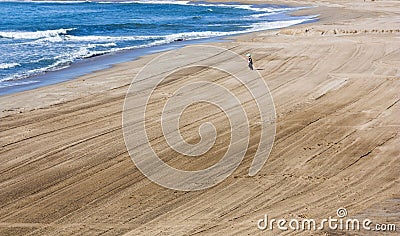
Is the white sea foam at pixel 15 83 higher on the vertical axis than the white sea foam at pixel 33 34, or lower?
higher

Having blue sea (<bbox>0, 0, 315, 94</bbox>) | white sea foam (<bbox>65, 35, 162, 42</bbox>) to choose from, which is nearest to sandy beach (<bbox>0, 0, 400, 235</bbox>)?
blue sea (<bbox>0, 0, 315, 94</bbox>)

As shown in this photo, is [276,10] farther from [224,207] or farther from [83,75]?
[224,207]

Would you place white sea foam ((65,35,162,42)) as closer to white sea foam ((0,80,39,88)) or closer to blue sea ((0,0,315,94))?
blue sea ((0,0,315,94))

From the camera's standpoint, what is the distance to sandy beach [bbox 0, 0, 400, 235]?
377 inches

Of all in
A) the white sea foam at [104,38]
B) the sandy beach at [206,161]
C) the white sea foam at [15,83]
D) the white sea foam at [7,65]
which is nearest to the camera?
the sandy beach at [206,161]

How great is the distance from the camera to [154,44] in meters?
30.6

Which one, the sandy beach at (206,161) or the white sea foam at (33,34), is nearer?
the sandy beach at (206,161)

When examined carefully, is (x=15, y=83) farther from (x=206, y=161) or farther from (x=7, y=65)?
(x=206, y=161)

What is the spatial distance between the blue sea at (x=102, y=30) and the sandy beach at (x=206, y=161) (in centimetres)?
525

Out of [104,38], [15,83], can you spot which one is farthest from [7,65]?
[104,38]

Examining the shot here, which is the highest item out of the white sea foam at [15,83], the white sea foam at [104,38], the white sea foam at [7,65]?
the white sea foam at [7,65]

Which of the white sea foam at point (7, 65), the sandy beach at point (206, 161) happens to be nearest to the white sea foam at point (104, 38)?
the white sea foam at point (7, 65)

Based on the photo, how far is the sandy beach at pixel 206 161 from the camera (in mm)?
9570

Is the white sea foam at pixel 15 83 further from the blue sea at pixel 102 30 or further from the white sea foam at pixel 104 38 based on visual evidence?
the white sea foam at pixel 104 38
